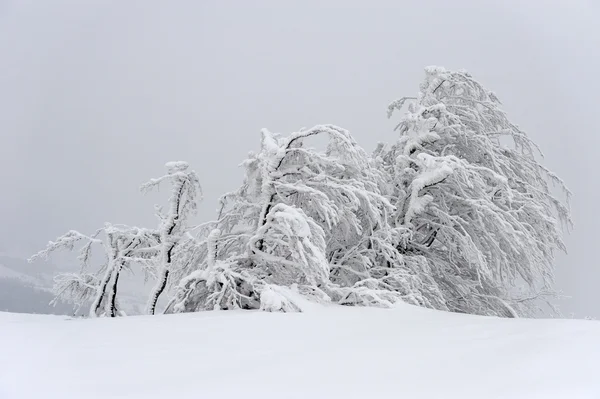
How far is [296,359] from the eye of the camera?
2502mm

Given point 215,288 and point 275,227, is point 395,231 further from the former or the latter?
point 215,288

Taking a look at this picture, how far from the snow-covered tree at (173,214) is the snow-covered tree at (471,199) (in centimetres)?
390

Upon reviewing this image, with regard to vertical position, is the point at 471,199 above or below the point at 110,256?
above

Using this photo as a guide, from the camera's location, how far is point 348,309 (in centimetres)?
477

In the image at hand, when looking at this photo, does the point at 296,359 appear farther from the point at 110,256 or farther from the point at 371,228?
the point at 110,256

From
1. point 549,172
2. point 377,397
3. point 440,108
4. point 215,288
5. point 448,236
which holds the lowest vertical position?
point 215,288

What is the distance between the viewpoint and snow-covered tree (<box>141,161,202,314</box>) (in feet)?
25.8

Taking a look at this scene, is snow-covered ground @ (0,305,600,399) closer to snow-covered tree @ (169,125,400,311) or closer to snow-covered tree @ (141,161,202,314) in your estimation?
snow-covered tree @ (169,125,400,311)

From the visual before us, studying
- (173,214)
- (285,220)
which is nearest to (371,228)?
(285,220)

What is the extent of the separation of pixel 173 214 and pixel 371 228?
13.0 ft

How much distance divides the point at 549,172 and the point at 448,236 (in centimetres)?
334

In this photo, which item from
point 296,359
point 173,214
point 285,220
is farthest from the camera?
point 173,214

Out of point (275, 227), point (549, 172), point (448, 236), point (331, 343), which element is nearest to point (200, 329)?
point (331, 343)

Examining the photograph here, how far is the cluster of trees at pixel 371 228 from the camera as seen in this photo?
567cm
